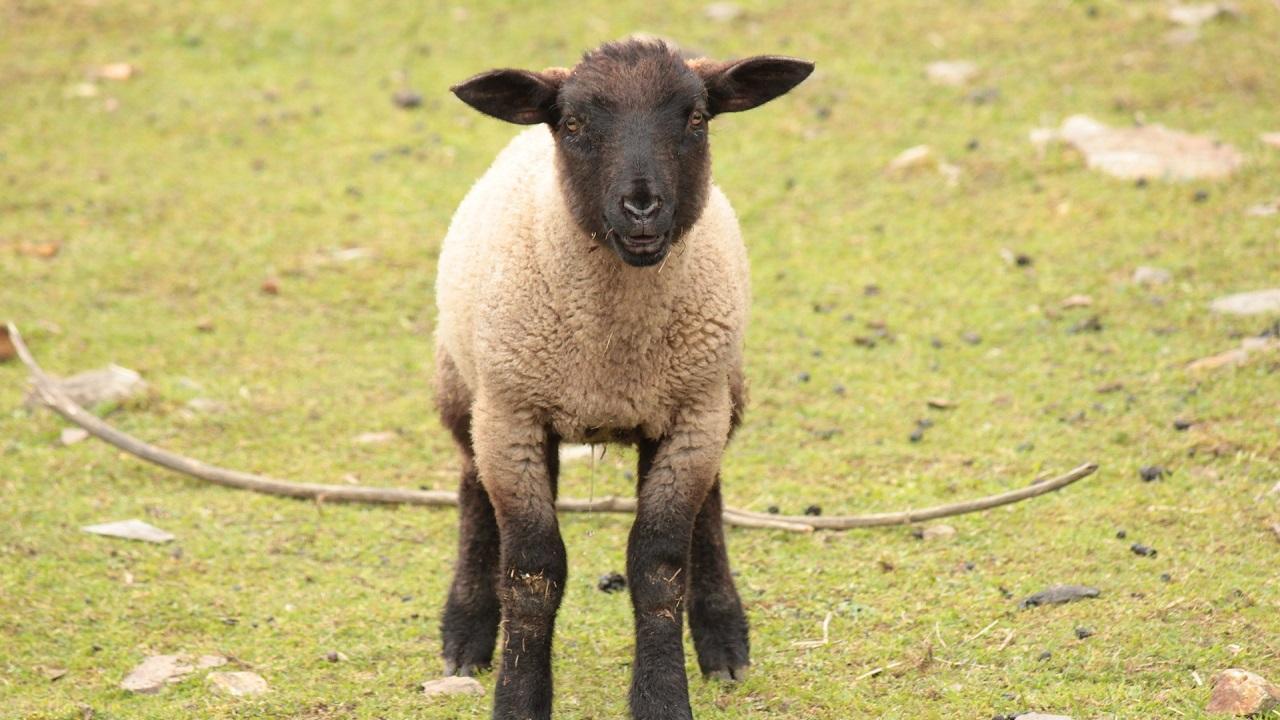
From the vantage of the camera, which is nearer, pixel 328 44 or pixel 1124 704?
pixel 1124 704

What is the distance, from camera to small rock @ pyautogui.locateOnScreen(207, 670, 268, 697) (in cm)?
710

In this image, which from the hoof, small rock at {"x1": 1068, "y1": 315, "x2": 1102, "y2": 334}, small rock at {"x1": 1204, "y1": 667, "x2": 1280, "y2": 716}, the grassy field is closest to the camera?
small rock at {"x1": 1204, "y1": 667, "x2": 1280, "y2": 716}

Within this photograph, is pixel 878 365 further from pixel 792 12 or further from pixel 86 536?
pixel 792 12

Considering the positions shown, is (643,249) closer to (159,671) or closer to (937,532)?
(159,671)

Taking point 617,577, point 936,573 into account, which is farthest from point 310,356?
point 936,573

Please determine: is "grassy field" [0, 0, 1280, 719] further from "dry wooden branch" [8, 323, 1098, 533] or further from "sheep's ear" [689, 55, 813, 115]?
"sheep's ear" [689, 55, 813, 115]

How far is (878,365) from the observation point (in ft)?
35.9

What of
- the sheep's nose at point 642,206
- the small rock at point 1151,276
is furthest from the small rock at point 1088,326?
the sheep's nose at point 642,206

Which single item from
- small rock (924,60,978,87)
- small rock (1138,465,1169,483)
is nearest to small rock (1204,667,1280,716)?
small rock (1138,465,1169,483)

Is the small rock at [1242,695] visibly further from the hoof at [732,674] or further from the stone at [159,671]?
the stone at [159,671]

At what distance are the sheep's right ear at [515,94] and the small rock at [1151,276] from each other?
20.2 feet

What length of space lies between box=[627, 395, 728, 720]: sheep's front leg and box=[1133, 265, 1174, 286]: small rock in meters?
5.83

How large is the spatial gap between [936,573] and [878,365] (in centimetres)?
299

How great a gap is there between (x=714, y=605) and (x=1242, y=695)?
2.29 meters
